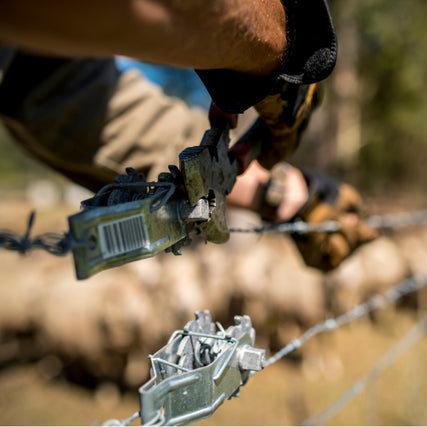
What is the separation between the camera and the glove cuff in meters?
0.59

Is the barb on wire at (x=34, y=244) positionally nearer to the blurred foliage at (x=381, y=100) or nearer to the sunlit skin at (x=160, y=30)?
the sunlit skin at (x=160, y=30)

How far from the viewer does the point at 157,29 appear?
1.44 feet

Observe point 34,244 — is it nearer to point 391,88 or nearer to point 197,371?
point 197,371

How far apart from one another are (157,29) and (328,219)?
973mm

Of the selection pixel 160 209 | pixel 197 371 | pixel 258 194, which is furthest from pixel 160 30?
pixel 258 194

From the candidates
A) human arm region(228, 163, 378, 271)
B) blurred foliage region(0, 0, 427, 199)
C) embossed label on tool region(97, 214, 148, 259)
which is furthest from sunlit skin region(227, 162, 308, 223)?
blurred foliage region(0, 0, 427, 199)

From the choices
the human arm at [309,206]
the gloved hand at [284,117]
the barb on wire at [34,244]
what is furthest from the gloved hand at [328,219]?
the barb on wire at [34,244]

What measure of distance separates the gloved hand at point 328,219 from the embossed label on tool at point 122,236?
0.85 m

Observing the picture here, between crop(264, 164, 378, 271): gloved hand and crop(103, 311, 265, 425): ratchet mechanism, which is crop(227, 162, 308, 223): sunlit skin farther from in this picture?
crop(103, 311, 265, 425): ratchet mechanism

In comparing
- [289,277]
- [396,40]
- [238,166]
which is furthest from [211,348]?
[396,40]

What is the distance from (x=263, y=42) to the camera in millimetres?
545

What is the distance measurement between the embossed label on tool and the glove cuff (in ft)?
0.65

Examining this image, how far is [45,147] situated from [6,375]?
206 centimetres

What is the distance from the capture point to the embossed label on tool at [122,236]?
0.47m
